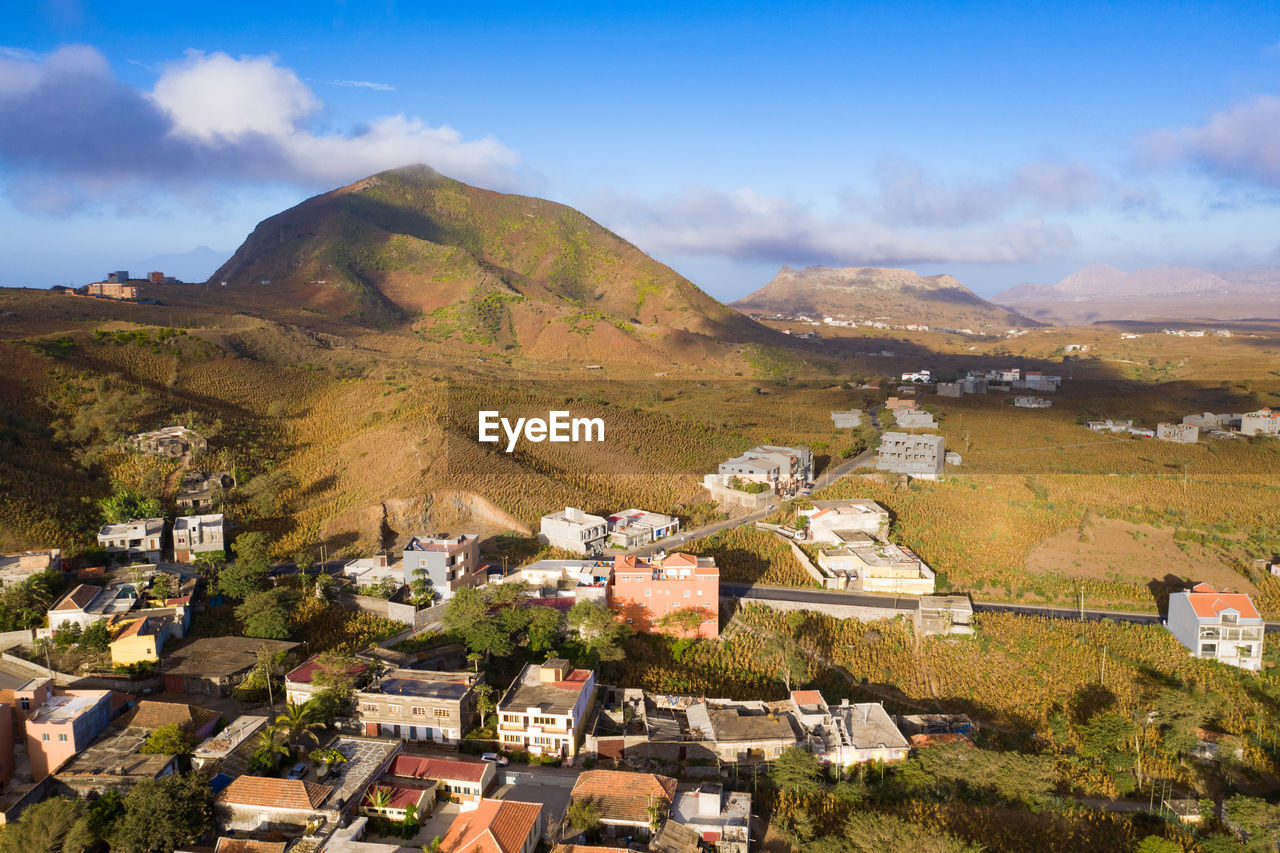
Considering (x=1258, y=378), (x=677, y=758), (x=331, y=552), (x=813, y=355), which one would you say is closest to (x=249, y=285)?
(x=813, y=355)

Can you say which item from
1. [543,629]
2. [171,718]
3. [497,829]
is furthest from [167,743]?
[543,629]

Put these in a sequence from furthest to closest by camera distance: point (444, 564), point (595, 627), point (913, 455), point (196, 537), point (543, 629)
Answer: point (913, 455) → point (196, 537) → point (444, 564) → point (595, 627) → point (543, 629)

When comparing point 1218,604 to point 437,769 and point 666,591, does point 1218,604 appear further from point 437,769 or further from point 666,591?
point 437,769

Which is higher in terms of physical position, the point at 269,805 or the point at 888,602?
the point at 888,602

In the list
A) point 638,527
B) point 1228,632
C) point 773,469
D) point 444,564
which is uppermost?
point 773,469

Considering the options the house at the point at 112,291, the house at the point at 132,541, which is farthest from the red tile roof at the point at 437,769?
the house at the point at 112,291

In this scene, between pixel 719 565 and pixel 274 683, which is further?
pixel 719 565

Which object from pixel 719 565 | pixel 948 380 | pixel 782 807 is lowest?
pixel 782 807

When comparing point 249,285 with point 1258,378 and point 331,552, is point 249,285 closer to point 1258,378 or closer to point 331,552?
point 331,552
